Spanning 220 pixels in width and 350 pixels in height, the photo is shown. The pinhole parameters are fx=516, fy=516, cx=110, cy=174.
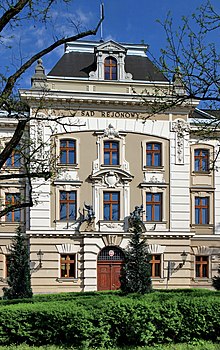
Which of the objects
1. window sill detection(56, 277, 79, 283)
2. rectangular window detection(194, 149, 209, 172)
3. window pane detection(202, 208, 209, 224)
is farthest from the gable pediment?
window sill detection(56, 277, 79, 283)

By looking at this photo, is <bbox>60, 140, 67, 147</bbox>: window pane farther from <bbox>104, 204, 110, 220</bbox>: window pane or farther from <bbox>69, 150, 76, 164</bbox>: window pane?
<bbox>104, 204, 110, 220</bbox>: window pane

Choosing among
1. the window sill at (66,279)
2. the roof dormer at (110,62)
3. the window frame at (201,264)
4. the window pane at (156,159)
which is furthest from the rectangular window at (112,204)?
the roof dormer at (110,62)

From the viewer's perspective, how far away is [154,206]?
28.7 metres

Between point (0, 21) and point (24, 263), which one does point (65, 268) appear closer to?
point (24, 263)

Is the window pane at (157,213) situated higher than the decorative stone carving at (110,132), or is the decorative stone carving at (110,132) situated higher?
the decorative stone carving at (110,132)

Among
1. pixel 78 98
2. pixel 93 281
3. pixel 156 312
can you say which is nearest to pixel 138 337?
pixel 156 312

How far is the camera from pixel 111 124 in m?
28.4

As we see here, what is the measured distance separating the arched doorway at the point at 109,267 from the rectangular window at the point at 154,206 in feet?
8.58

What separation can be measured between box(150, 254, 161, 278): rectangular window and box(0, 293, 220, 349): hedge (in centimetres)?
1705

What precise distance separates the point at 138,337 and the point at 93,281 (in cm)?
1707

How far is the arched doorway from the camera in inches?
1102

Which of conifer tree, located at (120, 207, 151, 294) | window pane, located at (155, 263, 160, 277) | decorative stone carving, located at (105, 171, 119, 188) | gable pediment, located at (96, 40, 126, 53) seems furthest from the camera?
gable pediment, located at (96, 40, 126, 53)

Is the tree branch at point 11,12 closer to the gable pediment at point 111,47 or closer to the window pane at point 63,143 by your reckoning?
the window pane at point 63,143

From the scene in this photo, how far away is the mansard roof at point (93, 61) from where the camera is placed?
95.5ft
